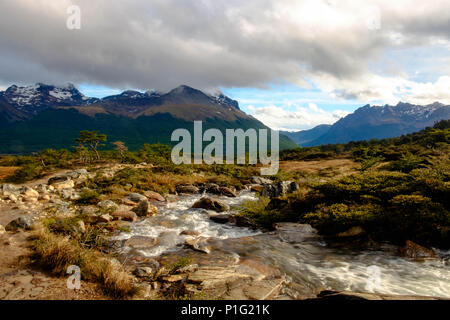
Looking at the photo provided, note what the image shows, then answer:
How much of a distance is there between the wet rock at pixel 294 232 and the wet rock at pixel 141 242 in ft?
17.1

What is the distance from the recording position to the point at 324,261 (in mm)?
7895

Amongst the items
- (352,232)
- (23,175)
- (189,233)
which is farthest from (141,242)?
(23,175)

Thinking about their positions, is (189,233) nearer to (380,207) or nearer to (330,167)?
(380,207)

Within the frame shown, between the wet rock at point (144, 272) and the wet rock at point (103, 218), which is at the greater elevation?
the wet rock at point (103, 218)

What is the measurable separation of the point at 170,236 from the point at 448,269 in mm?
9338

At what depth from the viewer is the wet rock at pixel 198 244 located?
859 cm

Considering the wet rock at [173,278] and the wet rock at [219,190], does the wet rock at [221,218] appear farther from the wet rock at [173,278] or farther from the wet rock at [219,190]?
the wet rock at [219,190]

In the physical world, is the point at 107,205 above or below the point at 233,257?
above

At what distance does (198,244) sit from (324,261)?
14.6 feet

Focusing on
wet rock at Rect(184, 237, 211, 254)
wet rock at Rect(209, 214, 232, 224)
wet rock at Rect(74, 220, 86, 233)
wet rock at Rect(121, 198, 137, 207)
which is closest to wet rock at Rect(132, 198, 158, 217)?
wet rock at Rect(121, 198, 137, 207)

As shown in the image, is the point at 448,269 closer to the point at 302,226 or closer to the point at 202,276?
the point at 302,226

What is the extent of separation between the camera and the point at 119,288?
5191 millimetres

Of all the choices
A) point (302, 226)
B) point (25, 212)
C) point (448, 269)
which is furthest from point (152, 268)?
point (448, 269)

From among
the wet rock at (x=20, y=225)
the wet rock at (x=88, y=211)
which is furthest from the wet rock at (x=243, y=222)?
Result: the wet rock at (x=20, y=225)
